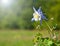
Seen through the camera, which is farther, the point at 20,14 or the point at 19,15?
the point at 20,14

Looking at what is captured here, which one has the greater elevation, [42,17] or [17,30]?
[17,30]

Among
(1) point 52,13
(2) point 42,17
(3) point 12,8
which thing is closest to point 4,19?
(3) point 12,8

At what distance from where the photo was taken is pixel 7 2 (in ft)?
54.7

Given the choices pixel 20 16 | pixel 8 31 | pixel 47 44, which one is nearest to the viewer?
pixel 47 44

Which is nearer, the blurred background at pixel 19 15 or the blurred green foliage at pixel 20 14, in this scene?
the blurred background at pixel 19 15

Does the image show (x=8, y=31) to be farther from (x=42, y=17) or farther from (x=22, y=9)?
(x=42, y=17)

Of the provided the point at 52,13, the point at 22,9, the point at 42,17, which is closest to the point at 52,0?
the point at 52,13

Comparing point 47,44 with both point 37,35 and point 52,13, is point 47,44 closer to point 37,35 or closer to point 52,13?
point 37,35

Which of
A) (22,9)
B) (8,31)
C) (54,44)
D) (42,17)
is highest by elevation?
(22,9)

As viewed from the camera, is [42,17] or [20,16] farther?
[20,16]

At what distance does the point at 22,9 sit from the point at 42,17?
13.4m

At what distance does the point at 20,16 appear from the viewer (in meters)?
15.9

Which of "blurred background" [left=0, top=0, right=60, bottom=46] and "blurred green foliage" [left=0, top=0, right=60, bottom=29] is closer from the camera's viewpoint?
"blurred background" [left=0, top=0, right=60, bottom=46]

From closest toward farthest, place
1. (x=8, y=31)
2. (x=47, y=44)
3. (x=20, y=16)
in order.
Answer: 1. (x=47, y=44)
2. (x=8, y=31)
3. (x=20, y=16)
